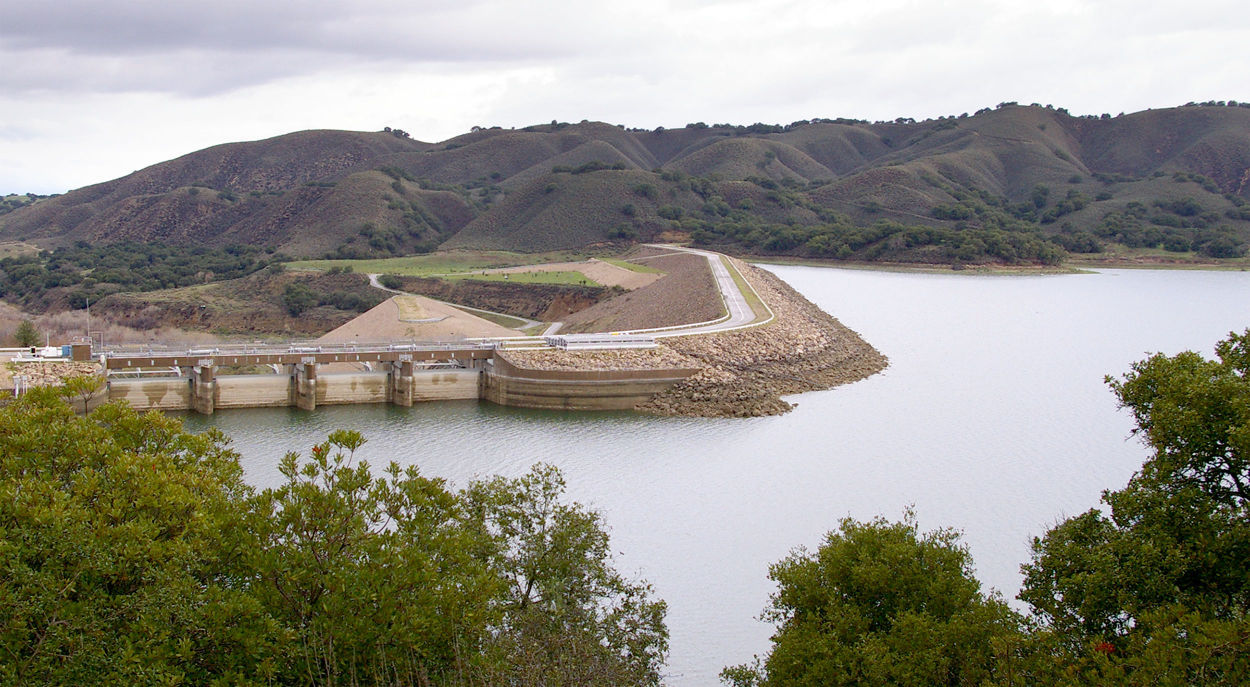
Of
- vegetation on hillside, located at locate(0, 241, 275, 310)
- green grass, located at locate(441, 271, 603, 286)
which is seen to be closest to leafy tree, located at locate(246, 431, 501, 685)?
green grass, located at locate(441, 271, 603, 286)

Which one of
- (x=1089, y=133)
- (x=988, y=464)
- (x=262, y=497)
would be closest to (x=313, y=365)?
(x=988, y=464)

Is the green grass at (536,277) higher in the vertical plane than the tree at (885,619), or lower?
higher

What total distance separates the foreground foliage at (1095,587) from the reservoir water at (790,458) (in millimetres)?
5228

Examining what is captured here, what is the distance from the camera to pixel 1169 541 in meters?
10.8

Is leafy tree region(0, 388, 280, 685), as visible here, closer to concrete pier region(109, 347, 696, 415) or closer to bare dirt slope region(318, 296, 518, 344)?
concrete pier region(109, 347, 696, 415)

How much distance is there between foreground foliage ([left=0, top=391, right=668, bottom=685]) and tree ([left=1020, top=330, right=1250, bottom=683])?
16.7ft

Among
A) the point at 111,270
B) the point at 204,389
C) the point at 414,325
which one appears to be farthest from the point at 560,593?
the point at 111,270

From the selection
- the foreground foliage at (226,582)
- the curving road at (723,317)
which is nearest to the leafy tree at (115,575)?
the foreground foliage at (226,582)

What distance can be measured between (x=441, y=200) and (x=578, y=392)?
97253mm

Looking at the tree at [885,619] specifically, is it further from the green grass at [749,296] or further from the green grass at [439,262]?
the green grass at [439,262]

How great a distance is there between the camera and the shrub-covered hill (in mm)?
108812

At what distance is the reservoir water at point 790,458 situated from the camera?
2152 centimetres

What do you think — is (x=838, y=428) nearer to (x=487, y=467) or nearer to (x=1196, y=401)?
(x=487, y=467)

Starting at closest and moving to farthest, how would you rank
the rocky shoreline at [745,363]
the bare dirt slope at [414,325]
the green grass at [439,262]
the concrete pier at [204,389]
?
the concrete pier at [204,389] → the rocky shoreline at [745,363] → the bare dirt slope at [414,325] → the green grass at [439,262]
